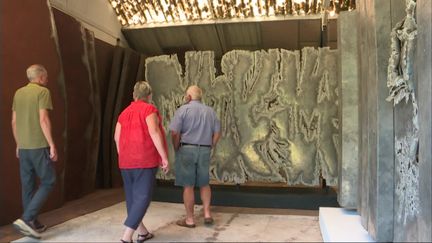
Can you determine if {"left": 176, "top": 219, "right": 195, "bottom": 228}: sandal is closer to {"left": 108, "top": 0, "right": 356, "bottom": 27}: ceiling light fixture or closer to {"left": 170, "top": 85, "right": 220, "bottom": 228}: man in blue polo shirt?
{"left": 170, "top": 85, "right": 220, "bottom": 228}: man in blue polo shirt

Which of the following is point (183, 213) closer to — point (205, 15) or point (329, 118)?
point (329, 118)

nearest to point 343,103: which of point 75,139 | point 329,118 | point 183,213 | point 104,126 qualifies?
point 329,118

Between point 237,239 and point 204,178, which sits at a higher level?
point 204,178

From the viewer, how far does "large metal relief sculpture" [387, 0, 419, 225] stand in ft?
9.46

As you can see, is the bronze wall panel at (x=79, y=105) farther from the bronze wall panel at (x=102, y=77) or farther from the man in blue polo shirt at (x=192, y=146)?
the man in blue polo shirt at (x=192, y=146)

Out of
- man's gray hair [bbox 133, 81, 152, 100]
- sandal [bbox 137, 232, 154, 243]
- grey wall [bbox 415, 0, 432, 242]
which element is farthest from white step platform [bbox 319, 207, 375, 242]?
man's gray hair [bbox 133, 81, 152, 100]

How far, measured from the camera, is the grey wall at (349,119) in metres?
4.39

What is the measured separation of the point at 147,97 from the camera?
4023 mm

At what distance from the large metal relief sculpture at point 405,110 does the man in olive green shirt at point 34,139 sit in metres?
3.06

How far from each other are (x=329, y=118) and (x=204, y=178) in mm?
1882

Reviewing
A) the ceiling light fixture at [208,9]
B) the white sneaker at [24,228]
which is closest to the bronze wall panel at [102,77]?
the ceiling light fixture at [208,9]

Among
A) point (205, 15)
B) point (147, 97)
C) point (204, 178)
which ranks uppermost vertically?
point (205, 15)

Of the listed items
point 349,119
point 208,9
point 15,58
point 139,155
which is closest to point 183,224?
point 139,155

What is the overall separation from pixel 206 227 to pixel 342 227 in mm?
1466
